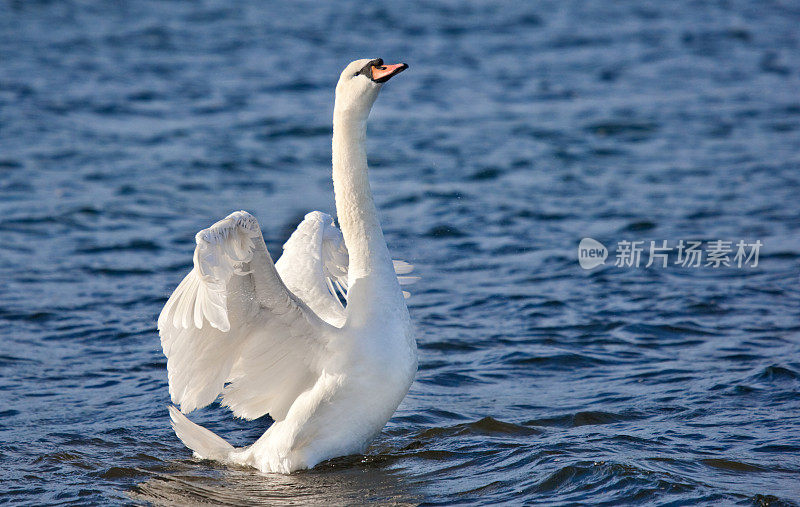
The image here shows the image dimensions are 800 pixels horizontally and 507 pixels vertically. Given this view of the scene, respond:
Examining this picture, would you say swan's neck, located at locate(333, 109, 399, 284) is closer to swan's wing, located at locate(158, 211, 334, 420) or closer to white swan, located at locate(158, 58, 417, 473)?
white swan, located at locate(158, 58, 417, 473)

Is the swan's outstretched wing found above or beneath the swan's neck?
beneath

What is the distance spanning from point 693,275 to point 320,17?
16.0 metres

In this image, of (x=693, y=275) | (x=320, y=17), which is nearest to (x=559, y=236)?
(x=693, y=275)

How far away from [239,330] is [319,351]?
0.49 m

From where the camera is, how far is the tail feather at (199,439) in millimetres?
6516

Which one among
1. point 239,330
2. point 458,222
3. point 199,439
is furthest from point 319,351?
point 458,222

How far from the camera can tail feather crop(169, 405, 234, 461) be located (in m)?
6.52

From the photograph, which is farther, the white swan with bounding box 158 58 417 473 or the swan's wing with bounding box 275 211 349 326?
the swan's wing with bounding box 275 211 349 326

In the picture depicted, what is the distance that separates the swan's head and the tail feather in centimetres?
213

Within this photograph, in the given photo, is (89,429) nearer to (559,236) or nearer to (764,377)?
(764,377)

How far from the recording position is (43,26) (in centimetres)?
2297

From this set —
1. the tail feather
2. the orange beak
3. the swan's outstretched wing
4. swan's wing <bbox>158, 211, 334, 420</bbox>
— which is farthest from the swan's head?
the tail feather

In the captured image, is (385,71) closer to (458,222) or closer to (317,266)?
(317,266)

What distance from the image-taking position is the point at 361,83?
605 centimetres
